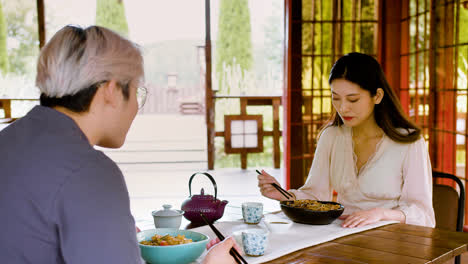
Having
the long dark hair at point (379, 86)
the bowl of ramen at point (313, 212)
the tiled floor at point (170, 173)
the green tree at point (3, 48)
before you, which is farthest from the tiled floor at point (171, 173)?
the green tree at point (3, 48)

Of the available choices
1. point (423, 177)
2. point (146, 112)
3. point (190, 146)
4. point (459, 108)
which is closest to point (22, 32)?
point (190, 146)

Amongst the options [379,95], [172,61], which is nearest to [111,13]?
[172,61]

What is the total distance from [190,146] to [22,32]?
3.18 m

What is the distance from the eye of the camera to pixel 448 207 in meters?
1.74

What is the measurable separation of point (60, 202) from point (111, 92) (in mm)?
206

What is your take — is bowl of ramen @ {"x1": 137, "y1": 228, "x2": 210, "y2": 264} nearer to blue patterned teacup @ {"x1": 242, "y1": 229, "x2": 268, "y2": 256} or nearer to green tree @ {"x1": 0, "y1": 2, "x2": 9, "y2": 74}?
blue patterned teacup @ {"x1": 242, "y1": 229, "x2": 268, "y2": 256}

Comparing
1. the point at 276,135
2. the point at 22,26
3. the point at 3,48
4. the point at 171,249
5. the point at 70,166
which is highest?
the point at 22,26

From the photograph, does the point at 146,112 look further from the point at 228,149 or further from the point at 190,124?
the point at 228,149

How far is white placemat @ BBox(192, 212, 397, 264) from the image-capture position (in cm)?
119

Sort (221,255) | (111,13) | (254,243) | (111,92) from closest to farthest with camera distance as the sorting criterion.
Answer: (111,92) < (221,255) < (254,243) < (111,13)

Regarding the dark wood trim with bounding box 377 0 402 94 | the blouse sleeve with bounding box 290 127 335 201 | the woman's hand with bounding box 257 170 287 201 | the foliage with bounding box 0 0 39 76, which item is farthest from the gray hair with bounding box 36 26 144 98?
the foliage with bounding box 0 0 39 76

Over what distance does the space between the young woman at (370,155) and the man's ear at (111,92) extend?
0.98m

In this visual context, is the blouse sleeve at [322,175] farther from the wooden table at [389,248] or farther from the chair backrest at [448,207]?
the wooden table at [389,248]

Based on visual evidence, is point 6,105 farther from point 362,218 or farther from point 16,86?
point 362,218
